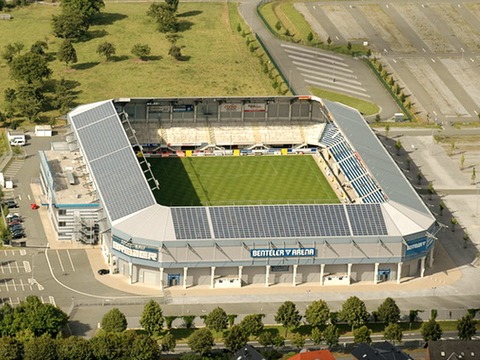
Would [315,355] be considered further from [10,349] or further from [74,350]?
[10,349]

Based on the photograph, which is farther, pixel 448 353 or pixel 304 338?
pixel 304 338

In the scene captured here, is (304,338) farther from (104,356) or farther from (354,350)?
(104,356)

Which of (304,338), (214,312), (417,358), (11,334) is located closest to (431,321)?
(417,358)

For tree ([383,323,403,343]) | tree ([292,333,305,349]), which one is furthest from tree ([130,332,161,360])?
tree ([383,323,403,343])

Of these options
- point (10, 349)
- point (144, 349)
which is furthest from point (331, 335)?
point (10, 349)

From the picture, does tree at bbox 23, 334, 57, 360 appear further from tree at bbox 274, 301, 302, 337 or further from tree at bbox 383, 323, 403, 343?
tree at bbox 383, 323, 403, 343

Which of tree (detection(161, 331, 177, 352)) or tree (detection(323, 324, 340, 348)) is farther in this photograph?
tree (detection(323, 324, 340, 348))
